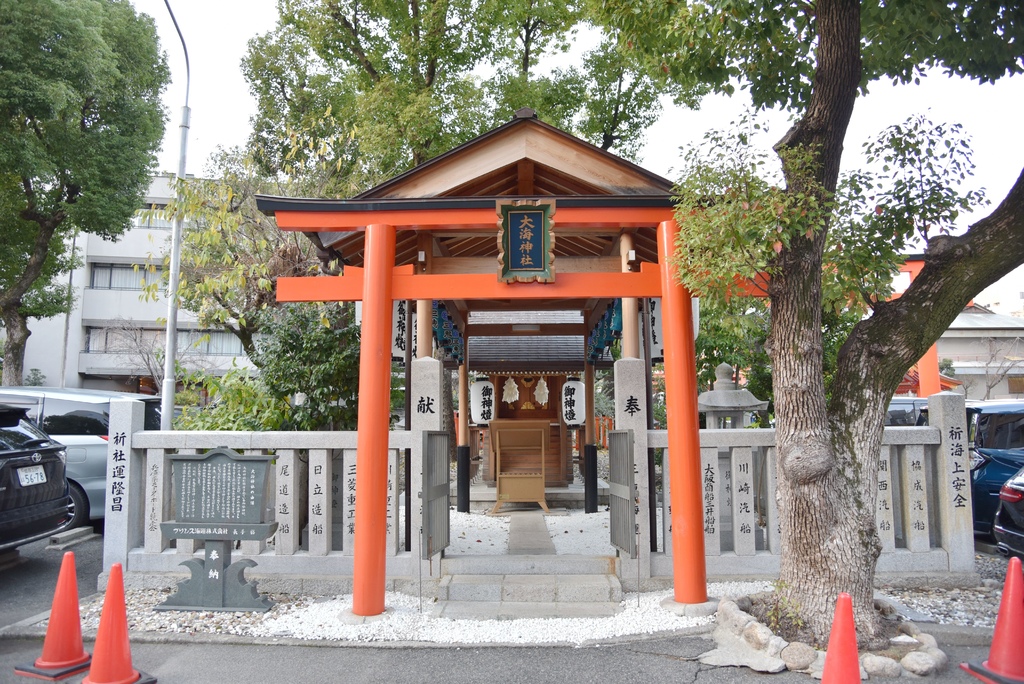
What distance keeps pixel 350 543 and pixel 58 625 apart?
2.72 meters

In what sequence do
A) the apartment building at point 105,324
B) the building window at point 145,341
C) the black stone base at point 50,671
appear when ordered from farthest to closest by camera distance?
the apartment building at point 105,324 → the building window at point 145,341 → the black stone base at point 50,671

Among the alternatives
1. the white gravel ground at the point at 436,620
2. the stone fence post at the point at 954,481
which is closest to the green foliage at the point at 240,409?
the white gravel ground at the point at 436,620

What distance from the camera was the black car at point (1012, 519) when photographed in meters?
6.67

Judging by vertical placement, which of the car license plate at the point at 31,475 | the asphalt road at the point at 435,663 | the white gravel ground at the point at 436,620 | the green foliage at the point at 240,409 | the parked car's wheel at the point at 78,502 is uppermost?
the green foliage at the point at 240,409

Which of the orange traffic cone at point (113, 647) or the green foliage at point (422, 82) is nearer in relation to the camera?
the orange traffic cone at point (113, 647)

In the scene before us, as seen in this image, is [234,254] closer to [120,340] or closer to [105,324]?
[120,340]

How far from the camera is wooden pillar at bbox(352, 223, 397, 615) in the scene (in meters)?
6.27

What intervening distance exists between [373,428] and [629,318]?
304cm

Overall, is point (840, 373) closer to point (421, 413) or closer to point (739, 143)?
point (739, 143)

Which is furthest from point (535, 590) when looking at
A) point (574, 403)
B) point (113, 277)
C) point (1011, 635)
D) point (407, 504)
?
point (113, 277)

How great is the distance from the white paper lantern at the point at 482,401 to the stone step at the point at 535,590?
6.70 metres

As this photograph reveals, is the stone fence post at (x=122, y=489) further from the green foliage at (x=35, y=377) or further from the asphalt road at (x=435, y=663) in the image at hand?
the green foliage at (x=35, y=377)

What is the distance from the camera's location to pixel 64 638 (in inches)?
191

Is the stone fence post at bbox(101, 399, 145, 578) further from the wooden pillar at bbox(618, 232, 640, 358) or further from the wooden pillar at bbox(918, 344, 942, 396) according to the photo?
the wooden pillar at bbox(918, 344, 942, 396)
